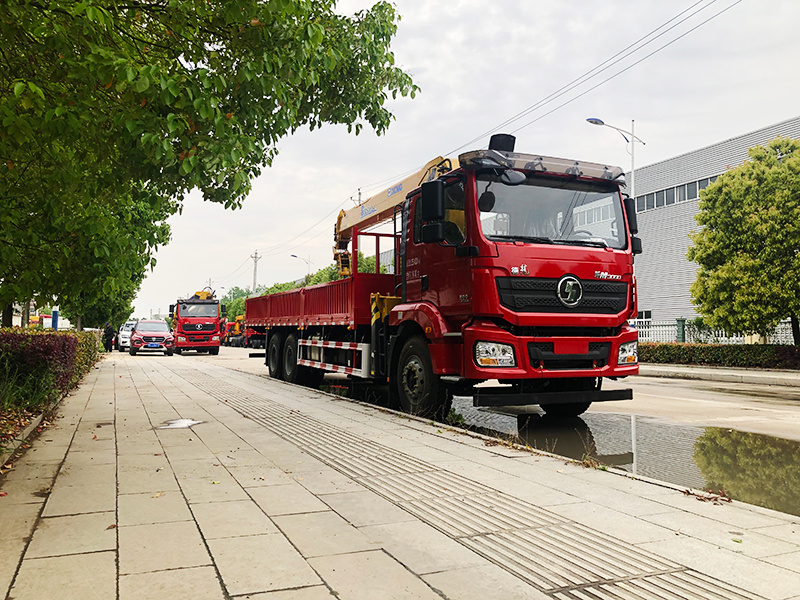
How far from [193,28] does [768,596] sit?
549 cm

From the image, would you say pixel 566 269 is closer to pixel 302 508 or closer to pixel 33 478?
pixel 302 508

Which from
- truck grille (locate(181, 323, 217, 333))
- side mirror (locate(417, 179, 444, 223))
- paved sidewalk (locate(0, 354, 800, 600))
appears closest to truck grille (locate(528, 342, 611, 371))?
paved sidewalk (locate(0, 354, 800, 600))

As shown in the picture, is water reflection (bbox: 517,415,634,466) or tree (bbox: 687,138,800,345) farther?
tree (bbox: 687,138,800,345)

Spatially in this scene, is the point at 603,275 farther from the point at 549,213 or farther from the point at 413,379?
the point at 413,379

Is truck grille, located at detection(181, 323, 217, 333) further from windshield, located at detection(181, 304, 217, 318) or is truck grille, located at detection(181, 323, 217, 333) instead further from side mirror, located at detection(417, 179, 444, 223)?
side mirror, located at detection(417, 179, 444, 223)

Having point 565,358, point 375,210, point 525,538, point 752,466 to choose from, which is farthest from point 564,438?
point 375,210

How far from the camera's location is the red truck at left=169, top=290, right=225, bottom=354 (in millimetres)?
33469

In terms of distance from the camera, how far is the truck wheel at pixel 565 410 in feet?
31.1

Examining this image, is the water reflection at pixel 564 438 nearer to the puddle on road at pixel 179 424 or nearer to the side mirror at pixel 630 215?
the side mirror at pixel 630 215

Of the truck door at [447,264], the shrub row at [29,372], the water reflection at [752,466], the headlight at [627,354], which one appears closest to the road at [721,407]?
the water reflection at [752,466]

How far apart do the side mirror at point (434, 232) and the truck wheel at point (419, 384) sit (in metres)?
1.40

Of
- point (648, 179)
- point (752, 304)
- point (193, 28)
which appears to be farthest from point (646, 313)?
point (193, 28)

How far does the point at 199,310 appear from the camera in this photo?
33.6 meters

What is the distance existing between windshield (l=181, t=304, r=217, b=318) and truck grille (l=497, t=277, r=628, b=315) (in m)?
28.1
